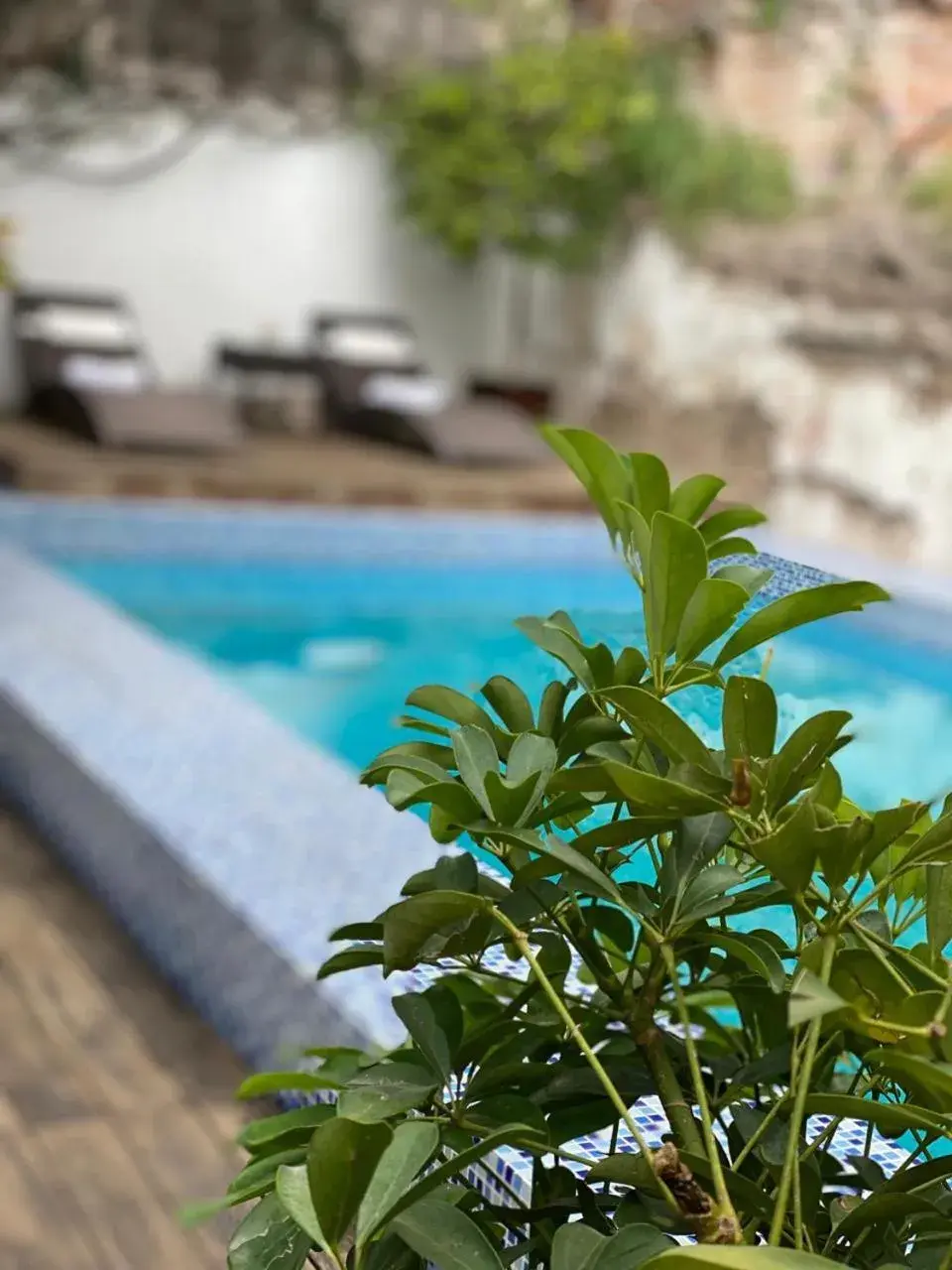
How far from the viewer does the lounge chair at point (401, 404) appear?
6961mm

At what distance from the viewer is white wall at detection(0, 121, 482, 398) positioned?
8.34 metres

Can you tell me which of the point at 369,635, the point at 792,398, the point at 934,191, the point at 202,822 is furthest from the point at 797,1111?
the point at 934,191

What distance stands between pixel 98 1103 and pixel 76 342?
6021mm

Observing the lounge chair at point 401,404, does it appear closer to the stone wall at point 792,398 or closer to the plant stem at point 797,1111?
the stone wall at point 792,398

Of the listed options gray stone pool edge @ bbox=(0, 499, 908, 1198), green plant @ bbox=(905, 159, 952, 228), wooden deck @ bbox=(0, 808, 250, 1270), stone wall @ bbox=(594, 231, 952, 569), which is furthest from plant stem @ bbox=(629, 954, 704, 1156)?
green plant @ bbox=(905, 159, 952, 228)

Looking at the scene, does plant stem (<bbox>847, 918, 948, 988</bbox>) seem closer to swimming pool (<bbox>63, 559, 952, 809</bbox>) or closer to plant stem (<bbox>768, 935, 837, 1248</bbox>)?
plant stem (<bbox>768, 935, 837, 1248</bbox>)

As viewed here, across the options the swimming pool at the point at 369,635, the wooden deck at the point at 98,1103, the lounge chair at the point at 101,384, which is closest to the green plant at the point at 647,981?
the wooden deck at the point at 98,1103

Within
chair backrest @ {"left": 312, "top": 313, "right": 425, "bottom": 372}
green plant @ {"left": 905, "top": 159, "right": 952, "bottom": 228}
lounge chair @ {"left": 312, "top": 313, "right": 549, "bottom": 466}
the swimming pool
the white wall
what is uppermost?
green plant @ {"left": 905, "top": 159, "right": 952, "bottom": 228}

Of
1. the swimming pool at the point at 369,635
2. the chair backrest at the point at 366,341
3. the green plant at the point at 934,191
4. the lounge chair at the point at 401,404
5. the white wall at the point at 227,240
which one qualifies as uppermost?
the green plant at the point at 934,191

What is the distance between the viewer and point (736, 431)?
8.48m

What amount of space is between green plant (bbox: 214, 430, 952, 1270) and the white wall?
8014mm

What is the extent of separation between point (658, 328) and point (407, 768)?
330 inches

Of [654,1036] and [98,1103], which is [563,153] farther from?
[654,1036]

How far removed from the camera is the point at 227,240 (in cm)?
874
